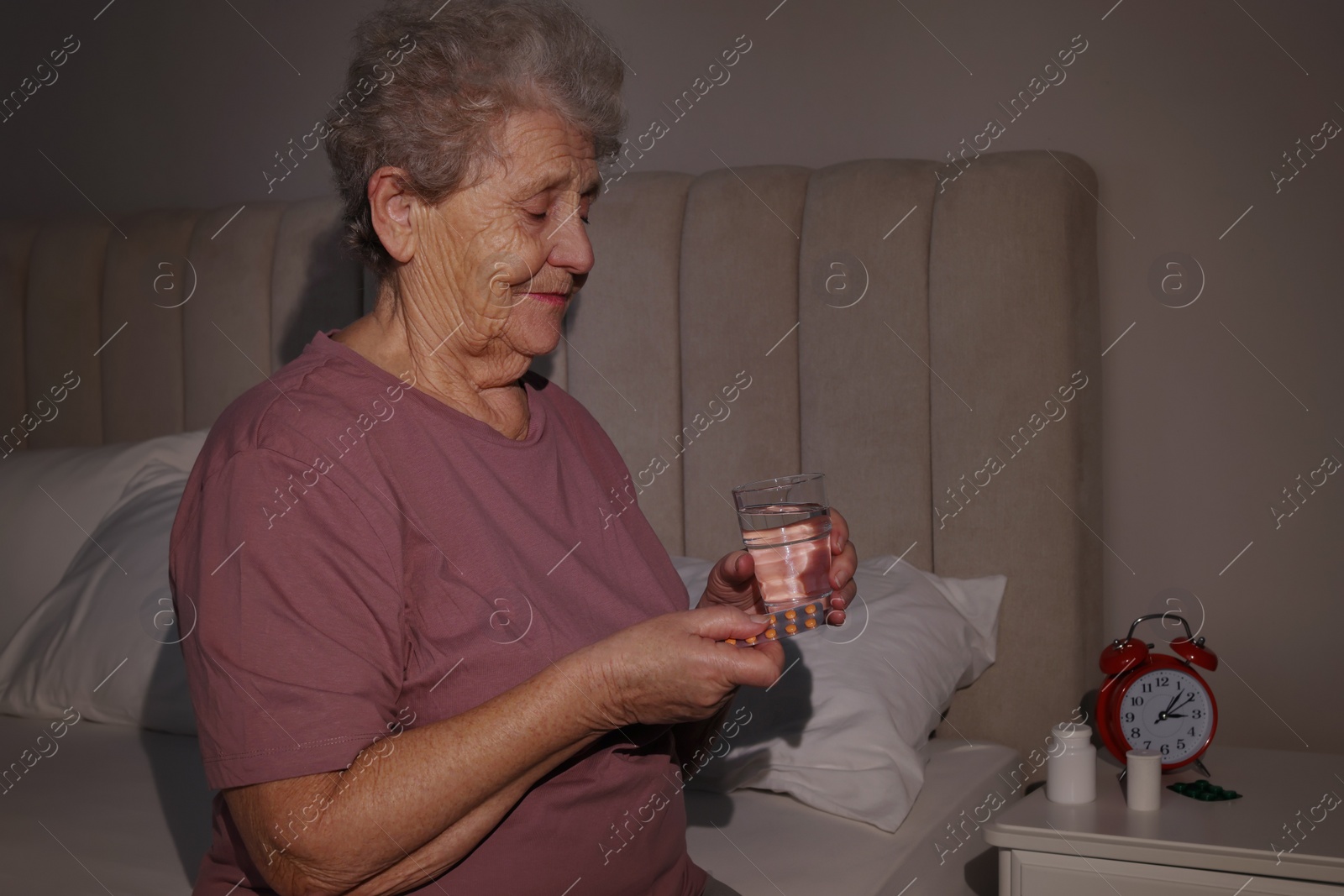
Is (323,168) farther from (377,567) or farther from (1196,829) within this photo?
(1196,829)

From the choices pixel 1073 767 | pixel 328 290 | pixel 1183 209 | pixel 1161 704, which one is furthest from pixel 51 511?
pixel 1183 209

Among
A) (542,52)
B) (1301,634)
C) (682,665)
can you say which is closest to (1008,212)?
(1301,634)

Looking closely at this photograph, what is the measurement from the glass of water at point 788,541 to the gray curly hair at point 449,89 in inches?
18.8

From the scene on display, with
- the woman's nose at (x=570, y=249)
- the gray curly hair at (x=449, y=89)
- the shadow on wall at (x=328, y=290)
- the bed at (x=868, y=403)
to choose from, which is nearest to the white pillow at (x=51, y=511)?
the bed at (x=868, y=403)

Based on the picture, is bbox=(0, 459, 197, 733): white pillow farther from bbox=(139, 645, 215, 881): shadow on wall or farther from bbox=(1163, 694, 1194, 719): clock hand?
bbox=(1163, 694, 1194, 719): clock hand

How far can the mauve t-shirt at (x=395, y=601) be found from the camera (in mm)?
988

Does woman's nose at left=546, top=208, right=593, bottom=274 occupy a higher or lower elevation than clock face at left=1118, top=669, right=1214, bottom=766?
higher

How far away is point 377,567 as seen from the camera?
107 cm

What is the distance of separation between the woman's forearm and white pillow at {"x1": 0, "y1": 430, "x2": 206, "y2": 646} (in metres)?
1.66

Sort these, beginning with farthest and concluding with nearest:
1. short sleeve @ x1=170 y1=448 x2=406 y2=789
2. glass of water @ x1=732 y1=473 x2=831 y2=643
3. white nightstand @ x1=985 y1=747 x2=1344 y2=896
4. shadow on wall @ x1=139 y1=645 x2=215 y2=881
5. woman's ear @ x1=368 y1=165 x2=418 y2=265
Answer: shadow on wall @ x1=139 y1=645 x2=215 y2=881
white nightstand @ x1=985 y1=747 x2=1344 y2=896
woman's ear @ x1=368 y1=165 x2=418 y2=265
glass of water @ x1=732 y1=473 x2=831 y2=643
short sleeve @ x1=170 y1=448 x2=406 y2=789

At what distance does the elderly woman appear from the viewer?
0.99 m

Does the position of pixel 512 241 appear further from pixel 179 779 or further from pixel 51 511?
pixel 51 511

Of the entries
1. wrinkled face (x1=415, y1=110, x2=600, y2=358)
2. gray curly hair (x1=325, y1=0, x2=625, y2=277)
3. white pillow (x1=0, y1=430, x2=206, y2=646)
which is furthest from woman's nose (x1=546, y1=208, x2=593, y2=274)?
white pillow (x1=0, y1=430, x2=206, y2=646)

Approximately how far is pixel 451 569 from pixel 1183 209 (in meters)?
1.52
